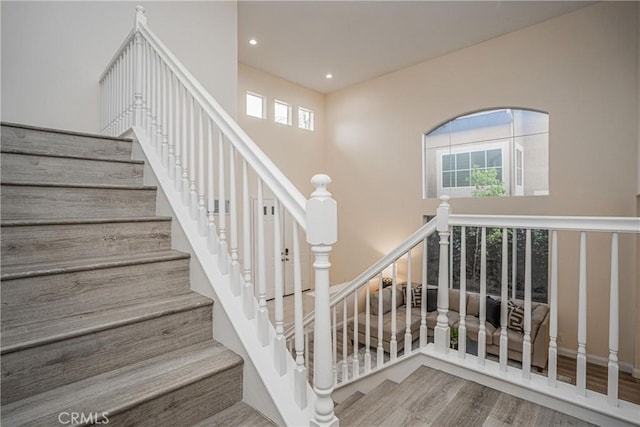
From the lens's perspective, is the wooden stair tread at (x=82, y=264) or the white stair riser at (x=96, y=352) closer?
the white stair riser at (x=96, y=352)

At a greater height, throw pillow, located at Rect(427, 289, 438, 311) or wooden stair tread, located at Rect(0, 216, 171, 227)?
wooden stair tread, located at Rect(0, 216, 171, 227)

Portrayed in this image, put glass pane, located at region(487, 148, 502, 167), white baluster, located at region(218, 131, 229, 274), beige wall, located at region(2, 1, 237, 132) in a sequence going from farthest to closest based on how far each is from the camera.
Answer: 1. glass pane, located at region(487, 148, 502, 167)
2. beige wall, located at region(2, 1, 237, 132)
3. white baluster, located at region(218, 131, 229, 274)

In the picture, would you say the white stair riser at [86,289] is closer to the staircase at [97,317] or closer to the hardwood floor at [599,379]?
the staircase at [97,317]

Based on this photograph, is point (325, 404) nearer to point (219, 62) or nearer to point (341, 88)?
point (219, 62)

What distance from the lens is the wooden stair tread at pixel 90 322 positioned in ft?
3.50

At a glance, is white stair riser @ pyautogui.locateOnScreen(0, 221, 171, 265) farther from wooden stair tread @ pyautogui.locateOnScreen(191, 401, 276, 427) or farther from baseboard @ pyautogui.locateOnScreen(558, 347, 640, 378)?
baseboard @ pyautogui.locateOnScreen(558, 347, 640, 378)

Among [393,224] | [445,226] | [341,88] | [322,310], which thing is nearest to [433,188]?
[393,224]

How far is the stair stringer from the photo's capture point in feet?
3.73

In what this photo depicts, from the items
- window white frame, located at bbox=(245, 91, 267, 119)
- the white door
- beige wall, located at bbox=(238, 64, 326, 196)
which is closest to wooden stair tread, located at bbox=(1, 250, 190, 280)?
the white door

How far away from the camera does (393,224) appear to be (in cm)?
605

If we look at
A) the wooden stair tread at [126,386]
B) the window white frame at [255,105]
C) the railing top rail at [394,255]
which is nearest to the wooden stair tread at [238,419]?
the wooden stair tread at [126,386]

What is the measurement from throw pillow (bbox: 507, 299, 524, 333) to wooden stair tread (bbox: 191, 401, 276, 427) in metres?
4.26

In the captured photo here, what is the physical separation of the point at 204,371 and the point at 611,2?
19.3 ft

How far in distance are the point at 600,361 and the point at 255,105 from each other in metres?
6.39
